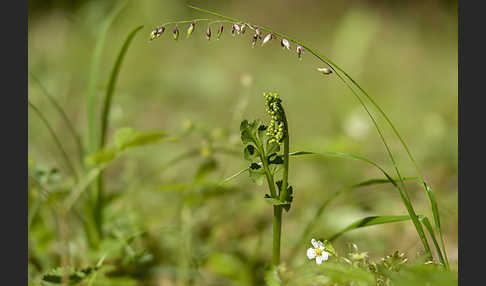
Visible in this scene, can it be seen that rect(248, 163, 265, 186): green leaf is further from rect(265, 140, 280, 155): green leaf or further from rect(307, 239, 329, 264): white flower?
rect(307, 239, 329, 264): white flower

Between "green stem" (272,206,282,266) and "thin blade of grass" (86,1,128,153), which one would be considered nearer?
"green stem" (272,206,282,266)

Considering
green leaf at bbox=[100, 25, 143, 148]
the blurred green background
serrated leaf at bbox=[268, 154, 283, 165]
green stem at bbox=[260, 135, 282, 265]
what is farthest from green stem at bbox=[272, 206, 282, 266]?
green leaf at bbox=[100, 25, 143, 148]

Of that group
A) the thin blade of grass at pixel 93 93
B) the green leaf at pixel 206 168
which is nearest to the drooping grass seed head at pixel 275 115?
the green leaf at pixel 206 168

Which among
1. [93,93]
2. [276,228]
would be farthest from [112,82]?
[276,228]

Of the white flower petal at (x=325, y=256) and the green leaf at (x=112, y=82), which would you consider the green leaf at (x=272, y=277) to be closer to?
the white flower petal at (x=325, y=256)

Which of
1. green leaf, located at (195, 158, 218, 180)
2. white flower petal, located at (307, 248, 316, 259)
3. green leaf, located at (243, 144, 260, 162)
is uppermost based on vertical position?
green leaf, located at (195, 158, 218, 180)

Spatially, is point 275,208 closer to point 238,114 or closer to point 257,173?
point 257,173
